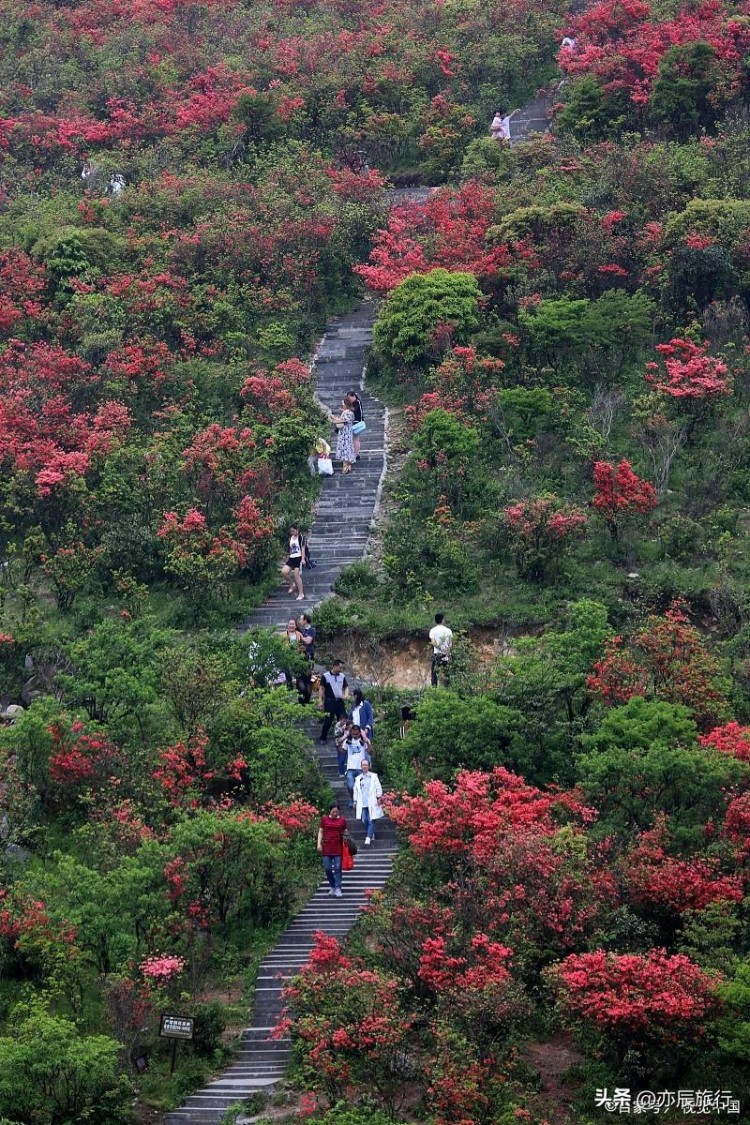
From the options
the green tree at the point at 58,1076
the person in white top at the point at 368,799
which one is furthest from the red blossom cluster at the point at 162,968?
the person in white top at the point at 368,799

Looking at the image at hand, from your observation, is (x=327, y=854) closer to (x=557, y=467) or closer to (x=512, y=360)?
(x=557, y=467)

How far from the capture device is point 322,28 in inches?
1945

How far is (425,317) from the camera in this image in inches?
1347

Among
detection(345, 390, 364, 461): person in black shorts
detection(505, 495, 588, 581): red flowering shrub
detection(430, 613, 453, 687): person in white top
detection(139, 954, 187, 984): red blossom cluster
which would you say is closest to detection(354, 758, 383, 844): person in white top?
detection(430, 613, 453, 687): person in white top

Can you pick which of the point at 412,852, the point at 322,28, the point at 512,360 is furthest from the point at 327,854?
the point at 322,28

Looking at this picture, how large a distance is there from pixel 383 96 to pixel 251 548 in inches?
744

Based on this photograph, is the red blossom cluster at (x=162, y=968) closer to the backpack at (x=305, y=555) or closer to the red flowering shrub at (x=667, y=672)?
the red flowering shrub at (x=667, y=672)

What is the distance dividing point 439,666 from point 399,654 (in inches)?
86.5

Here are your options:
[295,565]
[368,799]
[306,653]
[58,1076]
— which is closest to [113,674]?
[306,653]

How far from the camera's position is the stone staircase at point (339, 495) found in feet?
98.0

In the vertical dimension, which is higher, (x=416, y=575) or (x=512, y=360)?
(x=512, y=360)

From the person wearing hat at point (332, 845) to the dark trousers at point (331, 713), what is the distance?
2.83 m

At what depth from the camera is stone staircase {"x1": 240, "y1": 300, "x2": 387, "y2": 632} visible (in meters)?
29.9

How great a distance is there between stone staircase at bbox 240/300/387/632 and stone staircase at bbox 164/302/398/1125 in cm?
2
